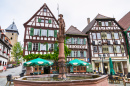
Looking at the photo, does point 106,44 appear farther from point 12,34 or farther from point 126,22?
point 12,34

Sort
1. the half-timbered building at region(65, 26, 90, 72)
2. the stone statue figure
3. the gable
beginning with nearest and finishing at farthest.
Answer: the stone statue figure < the gable < the half-timbered building at region(65, 26, 90, 72)

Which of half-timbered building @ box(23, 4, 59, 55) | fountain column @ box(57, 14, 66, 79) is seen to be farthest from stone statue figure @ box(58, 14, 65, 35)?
half-timbered building @ box(23, 4, 59, 55)

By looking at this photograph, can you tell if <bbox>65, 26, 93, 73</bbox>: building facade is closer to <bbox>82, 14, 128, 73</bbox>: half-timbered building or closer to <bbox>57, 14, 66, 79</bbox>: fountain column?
<bbox>82, 14, 128, 73</bbox>: half-timbered building

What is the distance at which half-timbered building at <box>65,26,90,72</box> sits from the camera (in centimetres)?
2112

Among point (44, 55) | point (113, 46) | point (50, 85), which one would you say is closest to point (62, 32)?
point (50, 85)

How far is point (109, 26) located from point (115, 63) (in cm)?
797

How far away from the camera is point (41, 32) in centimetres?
2000

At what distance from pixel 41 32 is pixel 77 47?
7.41 metres

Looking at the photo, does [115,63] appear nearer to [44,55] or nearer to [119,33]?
[119,33]

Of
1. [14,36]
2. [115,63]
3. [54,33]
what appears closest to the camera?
[54,33]

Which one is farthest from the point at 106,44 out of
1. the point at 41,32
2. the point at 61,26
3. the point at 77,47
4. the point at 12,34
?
the point at 12,34

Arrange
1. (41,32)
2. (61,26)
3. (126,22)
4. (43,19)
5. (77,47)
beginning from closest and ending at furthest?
1. (61,26)
2. (41,32)
3. (43,19)
4. (77,47)
5. (126,22)

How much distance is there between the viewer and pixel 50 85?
190 inches

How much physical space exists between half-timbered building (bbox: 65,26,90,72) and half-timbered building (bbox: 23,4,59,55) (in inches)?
130
